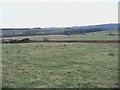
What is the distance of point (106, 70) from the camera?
530 inches

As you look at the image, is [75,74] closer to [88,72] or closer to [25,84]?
[88,72]

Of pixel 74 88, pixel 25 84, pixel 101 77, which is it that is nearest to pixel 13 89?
pixel 25 84

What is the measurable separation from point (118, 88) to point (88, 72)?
11.0ft

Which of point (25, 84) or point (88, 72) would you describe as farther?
point (88, 72)

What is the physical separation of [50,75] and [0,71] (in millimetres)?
3933

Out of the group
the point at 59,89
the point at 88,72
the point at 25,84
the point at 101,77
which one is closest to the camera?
the point at 59,89

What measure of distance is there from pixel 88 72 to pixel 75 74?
1.04 meters

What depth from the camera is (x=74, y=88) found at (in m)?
9.43

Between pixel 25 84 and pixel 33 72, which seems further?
pixel 33 72

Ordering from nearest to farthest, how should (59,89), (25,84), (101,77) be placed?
(59,89), (25,84), (101,77)

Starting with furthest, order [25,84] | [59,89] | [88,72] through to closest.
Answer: [88,72] → [25,84] → [59,89]

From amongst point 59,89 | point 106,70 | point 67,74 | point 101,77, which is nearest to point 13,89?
point 59,89

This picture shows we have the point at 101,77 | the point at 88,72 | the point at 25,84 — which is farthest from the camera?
the point at 88,72

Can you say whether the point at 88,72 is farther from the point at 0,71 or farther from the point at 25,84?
→ the point at 0,71
